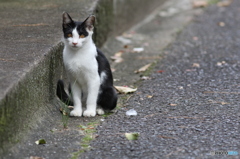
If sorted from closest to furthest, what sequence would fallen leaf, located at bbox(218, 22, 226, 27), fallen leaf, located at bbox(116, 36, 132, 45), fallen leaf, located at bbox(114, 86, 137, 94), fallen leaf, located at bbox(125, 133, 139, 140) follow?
fallen leaf, located at bbox(125, 133, 139, 140)
fallen leaf, located at bbox(114, 86, 137, 94)
fallen leaf, located at bbox(116, 36, 132, 45)
fallen leaf, located at bbox(218, 22, 226, 27)

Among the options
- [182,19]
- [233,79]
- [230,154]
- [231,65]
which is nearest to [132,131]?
[230,154]

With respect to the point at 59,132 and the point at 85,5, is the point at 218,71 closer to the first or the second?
the point at 85,5

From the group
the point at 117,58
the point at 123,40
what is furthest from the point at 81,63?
the point at 123,40

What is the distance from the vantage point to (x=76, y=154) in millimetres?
2779

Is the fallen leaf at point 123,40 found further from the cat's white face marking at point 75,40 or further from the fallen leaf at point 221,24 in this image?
the cat's white face marking at point 75,40

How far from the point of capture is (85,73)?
3.47 meters

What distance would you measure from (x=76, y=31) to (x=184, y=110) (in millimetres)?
1069

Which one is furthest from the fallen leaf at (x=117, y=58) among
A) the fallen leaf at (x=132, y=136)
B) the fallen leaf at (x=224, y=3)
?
the fallen leaf at (x=224, y=3)

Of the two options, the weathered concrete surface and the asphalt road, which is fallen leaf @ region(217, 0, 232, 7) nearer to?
the asphalt road

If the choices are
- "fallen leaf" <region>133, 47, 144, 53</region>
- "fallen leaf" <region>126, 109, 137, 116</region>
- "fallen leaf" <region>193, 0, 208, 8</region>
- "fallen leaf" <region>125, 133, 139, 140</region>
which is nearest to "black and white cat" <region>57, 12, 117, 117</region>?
"fallen leaf" <region>126, 109, 137, 116</region>

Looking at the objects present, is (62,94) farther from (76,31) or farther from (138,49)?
(138,49)

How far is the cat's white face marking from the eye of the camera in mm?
3355

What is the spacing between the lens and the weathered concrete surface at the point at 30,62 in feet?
8.97

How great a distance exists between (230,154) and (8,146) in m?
1.34
